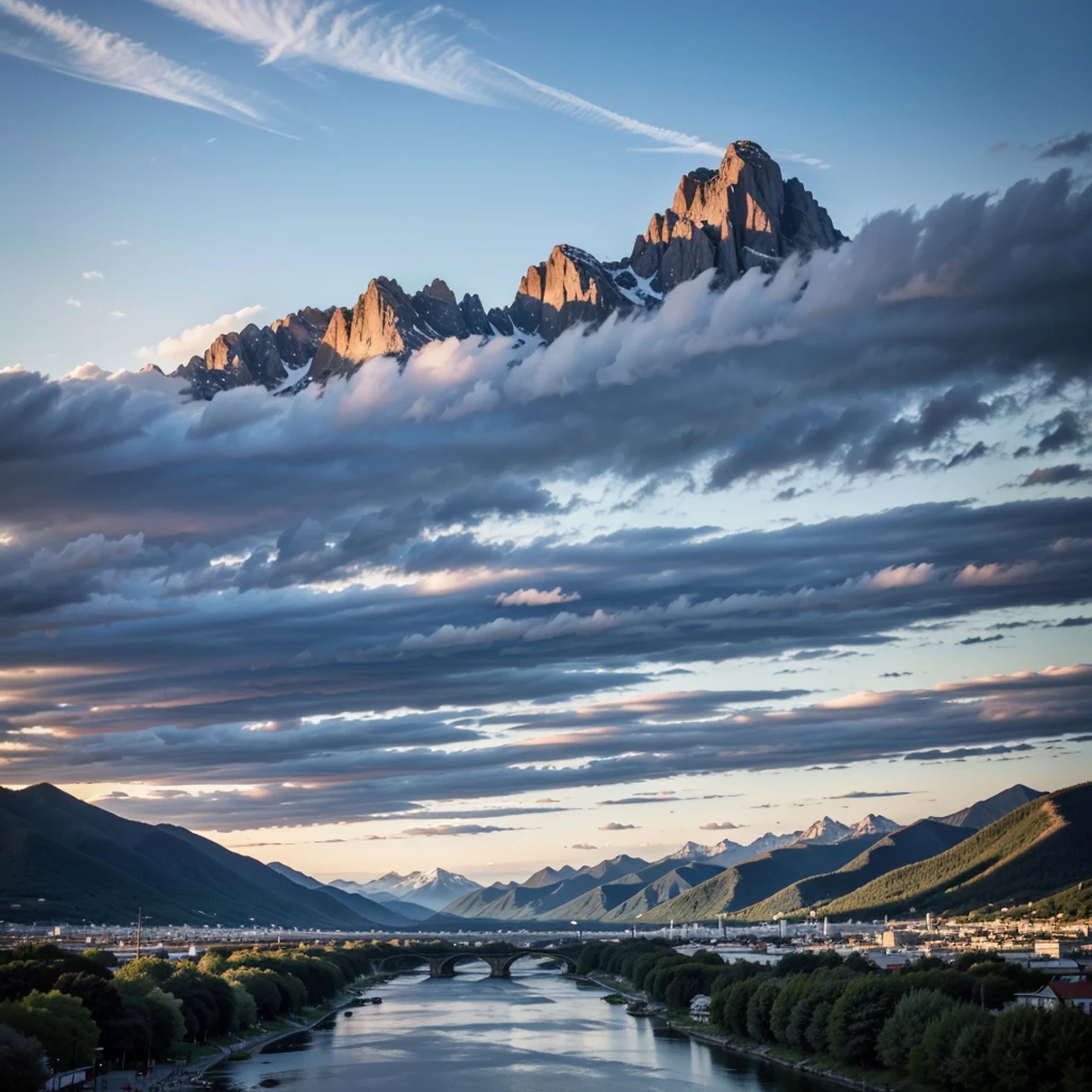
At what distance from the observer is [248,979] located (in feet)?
531

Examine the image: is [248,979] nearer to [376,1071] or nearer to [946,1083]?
[376,1071]

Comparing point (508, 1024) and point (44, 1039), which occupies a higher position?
point (44, 1039)

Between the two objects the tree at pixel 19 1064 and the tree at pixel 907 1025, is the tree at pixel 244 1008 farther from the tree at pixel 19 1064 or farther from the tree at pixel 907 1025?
the tree at pixel 907 1025

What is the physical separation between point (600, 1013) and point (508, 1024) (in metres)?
20.0

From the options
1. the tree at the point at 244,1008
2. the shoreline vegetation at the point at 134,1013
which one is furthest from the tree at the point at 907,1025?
the tree at the point at 244,1008

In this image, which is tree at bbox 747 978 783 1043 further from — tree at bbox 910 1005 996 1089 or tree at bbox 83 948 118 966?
tree at bbox 83 948 118 966

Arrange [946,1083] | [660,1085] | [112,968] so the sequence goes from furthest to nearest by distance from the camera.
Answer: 1. [112,968]
2. [660,1085]
3. [946,1083]

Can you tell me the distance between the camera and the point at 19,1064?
77.5m

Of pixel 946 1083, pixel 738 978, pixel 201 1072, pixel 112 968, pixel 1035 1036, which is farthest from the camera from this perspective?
pixel 112 968

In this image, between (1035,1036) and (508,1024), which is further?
(508,1024)

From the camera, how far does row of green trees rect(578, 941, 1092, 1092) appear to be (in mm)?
79812

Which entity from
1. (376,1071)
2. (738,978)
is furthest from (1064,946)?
(376,1071)

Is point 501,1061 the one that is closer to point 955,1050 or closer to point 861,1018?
point 861,1018

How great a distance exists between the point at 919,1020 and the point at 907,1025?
0.92 meters
